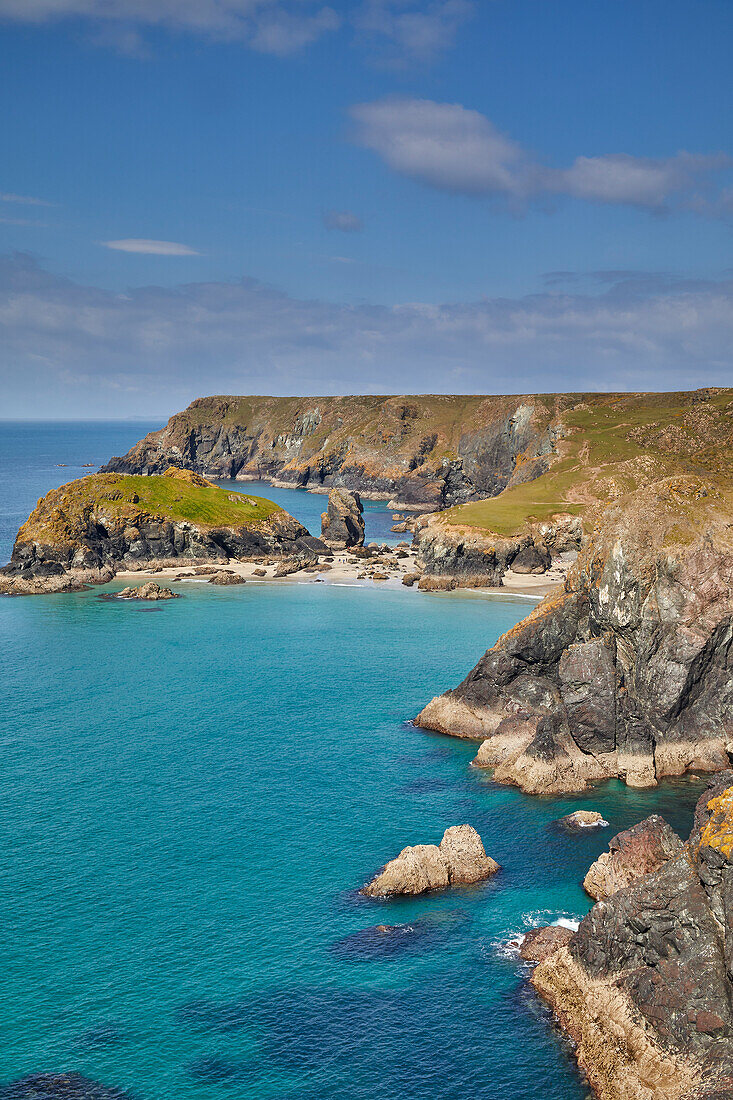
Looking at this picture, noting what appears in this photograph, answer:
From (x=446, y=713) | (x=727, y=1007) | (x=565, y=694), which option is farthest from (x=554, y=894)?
(x=446, y=713)

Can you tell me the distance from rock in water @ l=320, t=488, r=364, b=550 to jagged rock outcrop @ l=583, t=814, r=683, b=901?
144m

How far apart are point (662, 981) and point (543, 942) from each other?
27.0 ft

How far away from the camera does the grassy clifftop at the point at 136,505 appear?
15612cm

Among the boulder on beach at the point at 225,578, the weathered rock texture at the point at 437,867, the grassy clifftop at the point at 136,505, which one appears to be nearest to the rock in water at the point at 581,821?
the weathered rock texture at the point at 437,867

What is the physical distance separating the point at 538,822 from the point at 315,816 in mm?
15505

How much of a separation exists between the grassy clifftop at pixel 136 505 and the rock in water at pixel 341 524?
497 inches

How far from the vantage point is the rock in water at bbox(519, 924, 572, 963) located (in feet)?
139

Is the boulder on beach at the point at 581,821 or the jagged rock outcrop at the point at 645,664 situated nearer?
the boulder on beach at the point at 581,821

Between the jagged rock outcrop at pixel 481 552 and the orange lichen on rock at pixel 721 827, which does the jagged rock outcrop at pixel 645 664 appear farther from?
the jagged rock outcrop at pixel 481 552

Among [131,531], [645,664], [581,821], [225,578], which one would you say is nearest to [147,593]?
[225,578]

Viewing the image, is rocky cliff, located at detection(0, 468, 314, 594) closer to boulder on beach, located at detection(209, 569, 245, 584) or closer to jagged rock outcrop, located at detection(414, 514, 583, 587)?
boulder on beach, located at detection(209, 569, 245, 584)

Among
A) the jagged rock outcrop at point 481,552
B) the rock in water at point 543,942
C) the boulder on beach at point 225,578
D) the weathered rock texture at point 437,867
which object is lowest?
the rock in water at point 543,942

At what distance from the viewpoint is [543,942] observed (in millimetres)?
42906

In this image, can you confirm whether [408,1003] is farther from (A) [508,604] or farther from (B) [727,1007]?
(A) [508,604]
